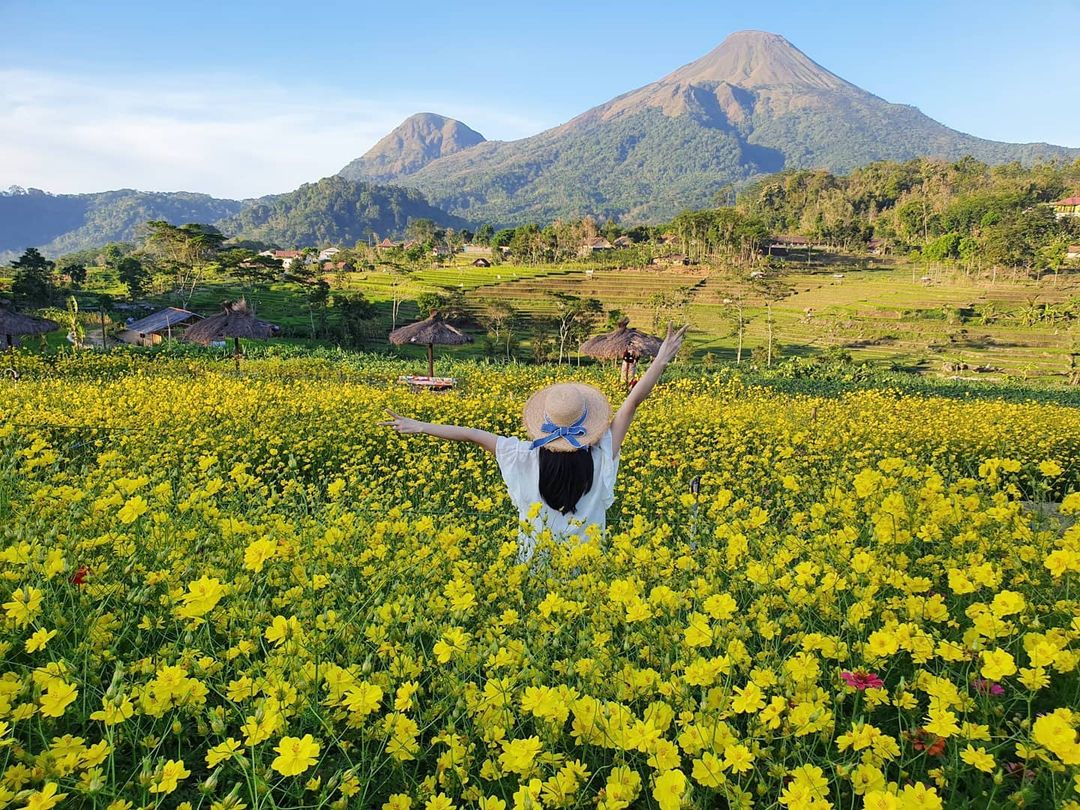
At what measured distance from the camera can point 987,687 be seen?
1404mm

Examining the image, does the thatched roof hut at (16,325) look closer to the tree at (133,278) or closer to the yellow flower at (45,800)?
the yellow flower at (45,800)

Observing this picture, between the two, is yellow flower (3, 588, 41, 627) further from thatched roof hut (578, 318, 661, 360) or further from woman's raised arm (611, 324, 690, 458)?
thatched roof hut (578, 318, 661, 360)

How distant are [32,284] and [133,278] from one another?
7424 millimetres

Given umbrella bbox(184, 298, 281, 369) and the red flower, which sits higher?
umbrella bbox(184, 298, 281, 369)

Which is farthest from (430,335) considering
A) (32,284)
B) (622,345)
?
(32,284)

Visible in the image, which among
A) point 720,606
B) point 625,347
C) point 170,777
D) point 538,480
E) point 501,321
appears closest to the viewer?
point 170,777

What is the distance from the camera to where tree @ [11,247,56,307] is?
29.5 m

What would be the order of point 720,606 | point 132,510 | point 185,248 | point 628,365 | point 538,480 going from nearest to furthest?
point 720,606 → point 132,510 → point 538,480 → point 628,365 → point 185,248

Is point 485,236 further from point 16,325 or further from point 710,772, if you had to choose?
point 710,772

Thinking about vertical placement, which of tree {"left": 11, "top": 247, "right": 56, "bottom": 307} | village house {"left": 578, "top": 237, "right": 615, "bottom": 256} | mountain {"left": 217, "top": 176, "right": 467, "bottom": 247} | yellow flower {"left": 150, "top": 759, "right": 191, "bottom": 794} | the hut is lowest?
the hut

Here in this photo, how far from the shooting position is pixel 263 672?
1601mm

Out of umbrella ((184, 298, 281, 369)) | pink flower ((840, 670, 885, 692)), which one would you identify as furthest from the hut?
pink flower ((840, 670, 885, 692))

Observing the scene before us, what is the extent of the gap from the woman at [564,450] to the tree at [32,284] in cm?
3537

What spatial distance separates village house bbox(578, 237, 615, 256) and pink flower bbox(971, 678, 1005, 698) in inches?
2670
